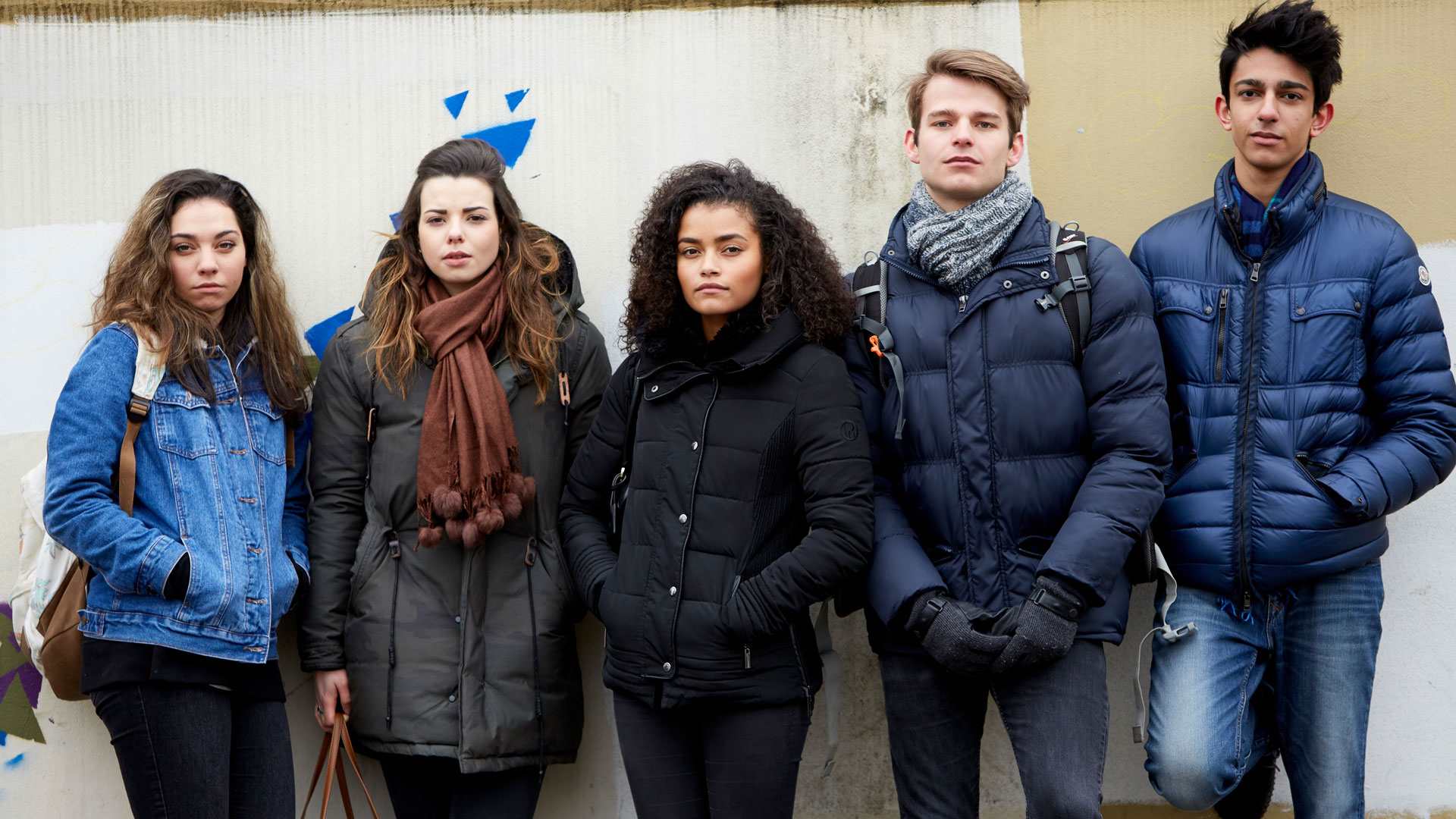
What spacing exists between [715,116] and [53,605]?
2.49 meters

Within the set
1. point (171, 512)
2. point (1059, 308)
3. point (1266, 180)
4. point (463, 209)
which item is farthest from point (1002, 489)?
point (171, 512)

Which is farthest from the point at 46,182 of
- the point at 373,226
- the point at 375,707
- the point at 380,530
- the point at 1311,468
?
the point at 1311,468

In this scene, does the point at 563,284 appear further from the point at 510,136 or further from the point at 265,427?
the point at 265,427

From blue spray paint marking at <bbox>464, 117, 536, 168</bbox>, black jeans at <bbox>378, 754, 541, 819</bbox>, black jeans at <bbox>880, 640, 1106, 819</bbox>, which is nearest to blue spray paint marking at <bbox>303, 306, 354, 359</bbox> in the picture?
blue spray paint marking at <bbox>464, 117, 536, 168</bbox>

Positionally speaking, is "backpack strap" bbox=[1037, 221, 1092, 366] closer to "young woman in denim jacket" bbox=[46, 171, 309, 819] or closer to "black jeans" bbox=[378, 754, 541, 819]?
"black jeans" bbox=[378, 754, 541, 819]

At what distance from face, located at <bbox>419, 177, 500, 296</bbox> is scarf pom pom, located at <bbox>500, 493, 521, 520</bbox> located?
2.14 feet

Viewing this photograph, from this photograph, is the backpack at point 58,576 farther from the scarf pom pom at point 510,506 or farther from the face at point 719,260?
the face at point 719,260

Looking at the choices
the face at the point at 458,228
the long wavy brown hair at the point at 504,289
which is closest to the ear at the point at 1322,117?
the long wavy brown hair at the point at 504,289

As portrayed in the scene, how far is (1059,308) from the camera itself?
3.18m

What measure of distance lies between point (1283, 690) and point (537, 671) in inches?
79.9

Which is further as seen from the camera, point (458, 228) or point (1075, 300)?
point (458, 228)

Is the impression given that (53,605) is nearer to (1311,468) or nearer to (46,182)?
(46,182)

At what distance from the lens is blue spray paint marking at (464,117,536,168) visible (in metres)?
4.30

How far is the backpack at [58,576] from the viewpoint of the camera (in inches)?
128
